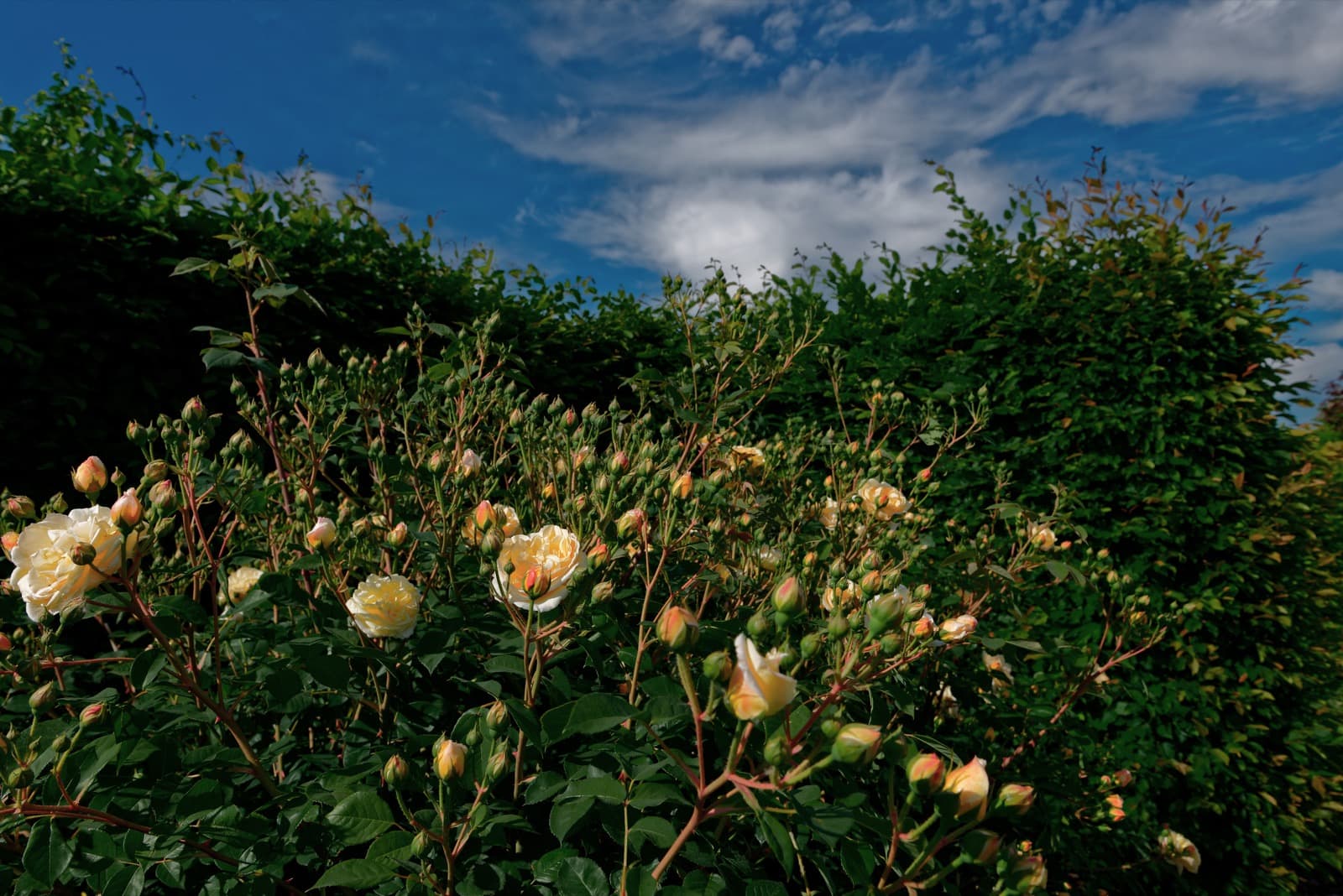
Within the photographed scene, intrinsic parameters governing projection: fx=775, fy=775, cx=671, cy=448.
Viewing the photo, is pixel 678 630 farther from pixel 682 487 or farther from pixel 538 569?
pixel 682 487

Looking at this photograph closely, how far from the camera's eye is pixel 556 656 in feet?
4.65

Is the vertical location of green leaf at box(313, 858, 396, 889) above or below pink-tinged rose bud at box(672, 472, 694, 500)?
below

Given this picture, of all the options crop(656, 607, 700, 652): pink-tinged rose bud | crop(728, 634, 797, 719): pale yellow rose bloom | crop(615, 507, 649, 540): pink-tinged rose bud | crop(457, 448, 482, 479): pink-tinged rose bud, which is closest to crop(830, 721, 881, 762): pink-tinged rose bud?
crop(728, 634, 797, 719): pale yellow rose bloom

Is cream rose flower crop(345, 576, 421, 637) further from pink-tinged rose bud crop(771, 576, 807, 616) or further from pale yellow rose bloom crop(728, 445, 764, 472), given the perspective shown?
pale yellow rose bloom crop(728, 445, 764, 472)

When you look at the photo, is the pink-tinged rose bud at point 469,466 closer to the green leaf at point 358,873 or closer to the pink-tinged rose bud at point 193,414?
the pink-tinged rose bud at point 193,414

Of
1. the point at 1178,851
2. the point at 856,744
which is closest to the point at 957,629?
the point at 856,744

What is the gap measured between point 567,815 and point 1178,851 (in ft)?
10.5

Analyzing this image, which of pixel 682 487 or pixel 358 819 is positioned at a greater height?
pixel 682 487

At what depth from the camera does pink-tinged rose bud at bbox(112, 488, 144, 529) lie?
1.15m

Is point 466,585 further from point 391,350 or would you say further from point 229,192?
point 229,192

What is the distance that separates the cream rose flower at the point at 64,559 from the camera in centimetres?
114

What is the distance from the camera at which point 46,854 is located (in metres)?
1.11

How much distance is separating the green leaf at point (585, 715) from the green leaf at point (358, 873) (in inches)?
10.9

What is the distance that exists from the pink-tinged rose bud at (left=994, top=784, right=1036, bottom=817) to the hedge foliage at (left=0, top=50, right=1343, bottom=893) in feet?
5.64
